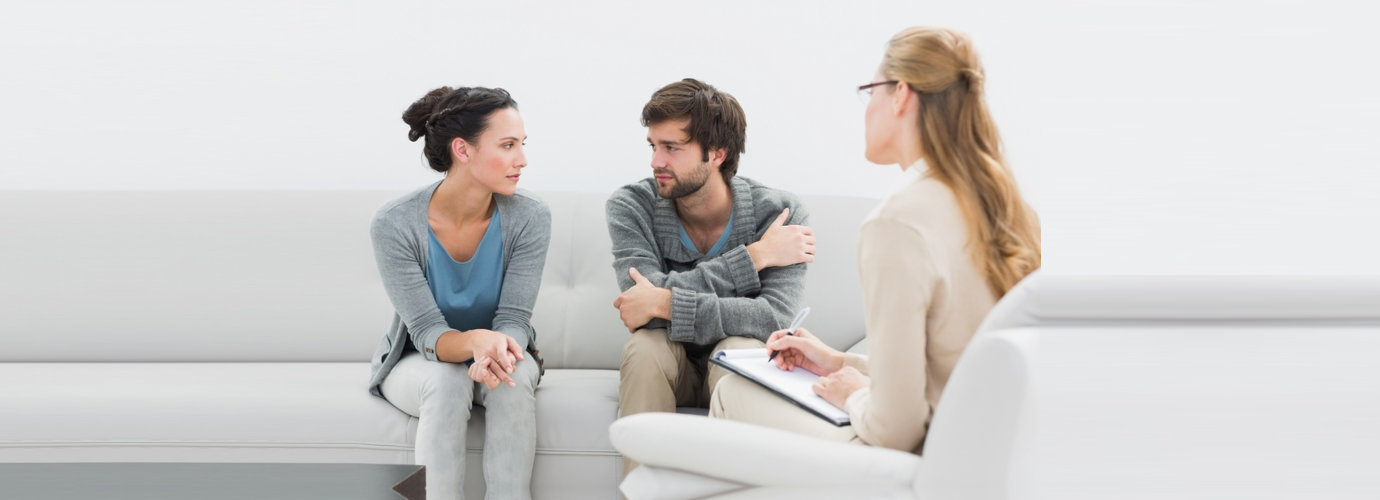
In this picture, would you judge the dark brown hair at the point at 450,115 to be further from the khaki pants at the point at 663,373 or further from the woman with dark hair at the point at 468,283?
the khaki pants at the point at 663,373

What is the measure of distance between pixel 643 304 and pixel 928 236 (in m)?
1.15

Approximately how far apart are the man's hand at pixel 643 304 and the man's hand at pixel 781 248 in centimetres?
24

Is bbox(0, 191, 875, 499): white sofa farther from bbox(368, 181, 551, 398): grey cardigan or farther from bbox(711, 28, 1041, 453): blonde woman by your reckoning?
bbox(711, 28, 1041, 453): blonde woman

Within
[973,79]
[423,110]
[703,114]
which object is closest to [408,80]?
[423,110]

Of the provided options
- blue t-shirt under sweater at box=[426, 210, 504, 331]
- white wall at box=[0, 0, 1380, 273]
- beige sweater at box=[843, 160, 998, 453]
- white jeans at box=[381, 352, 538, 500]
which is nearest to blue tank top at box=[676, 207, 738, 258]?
blue t-shirt under sweater at box=[426, 210, 504, 331]

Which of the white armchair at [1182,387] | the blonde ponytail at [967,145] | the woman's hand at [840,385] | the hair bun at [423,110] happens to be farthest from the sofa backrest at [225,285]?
the white armchair at [1182,387]

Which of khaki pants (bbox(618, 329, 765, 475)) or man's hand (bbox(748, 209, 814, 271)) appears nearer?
khaki pants (bbox(618, 329, 765, 475))

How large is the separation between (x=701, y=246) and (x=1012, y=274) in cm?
130

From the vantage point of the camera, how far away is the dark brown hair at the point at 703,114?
2.48 metres

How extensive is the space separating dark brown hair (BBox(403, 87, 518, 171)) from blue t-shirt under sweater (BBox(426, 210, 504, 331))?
0.20 metres

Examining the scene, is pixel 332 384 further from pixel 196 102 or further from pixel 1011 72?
pixel 1011 72

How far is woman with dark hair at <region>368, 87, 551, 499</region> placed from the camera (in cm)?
211

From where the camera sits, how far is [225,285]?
8.88 feet

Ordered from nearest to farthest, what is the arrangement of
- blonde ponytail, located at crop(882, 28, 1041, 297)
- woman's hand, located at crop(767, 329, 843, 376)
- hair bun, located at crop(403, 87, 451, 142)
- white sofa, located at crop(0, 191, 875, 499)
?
1. blonde ponytail, located at crop(882, 28, 1041, 297)
2. woman's hand, located at crop(767, 329, 843, 376)
3. hair bun, located at crop(403, 87, 451, 142)
4. white sofa, located at crop(0, 191, 875, 499)
